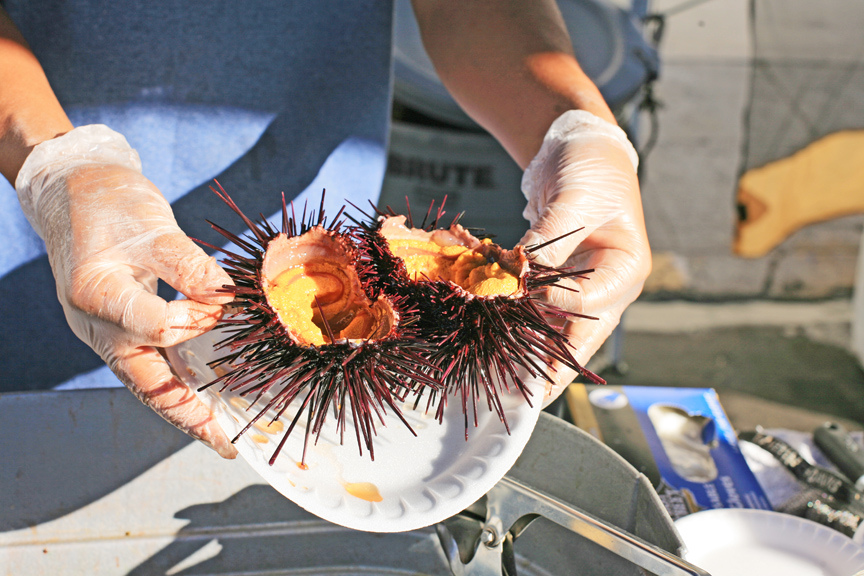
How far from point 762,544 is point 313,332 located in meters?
0.87

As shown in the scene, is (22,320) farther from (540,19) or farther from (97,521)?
(540,19)

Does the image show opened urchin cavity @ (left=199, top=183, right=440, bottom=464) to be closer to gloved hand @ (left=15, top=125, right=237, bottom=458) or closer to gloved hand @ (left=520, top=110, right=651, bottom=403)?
gloved hand @ (left=15, top=125, right=237, bottom=458)

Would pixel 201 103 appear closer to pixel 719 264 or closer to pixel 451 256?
pixel 451 256

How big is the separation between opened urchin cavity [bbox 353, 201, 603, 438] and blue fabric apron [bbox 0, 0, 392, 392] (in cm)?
65

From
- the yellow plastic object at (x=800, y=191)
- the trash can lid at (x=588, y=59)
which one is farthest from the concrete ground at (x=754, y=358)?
the trash can lid at (x=588, y=59)

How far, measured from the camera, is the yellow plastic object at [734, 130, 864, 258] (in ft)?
12.0

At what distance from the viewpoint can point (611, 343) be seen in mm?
3023

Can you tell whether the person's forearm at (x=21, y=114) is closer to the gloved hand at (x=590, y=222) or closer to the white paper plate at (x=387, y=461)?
the white paper plate at (x=387, y=461)

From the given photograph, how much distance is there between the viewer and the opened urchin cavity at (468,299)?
899 millimetres

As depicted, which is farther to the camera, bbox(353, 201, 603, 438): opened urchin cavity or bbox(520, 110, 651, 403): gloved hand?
bbox(520, 110, 651, 403): gloved hand

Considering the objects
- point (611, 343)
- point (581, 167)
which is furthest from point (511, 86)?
point (611, 343)

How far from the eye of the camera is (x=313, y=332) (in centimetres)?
89

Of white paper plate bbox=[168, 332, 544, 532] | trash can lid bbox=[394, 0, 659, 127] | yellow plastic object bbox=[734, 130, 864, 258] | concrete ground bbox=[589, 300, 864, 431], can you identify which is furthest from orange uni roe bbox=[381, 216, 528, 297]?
yellow plastic object bbox=[734, 130, 864, 258]

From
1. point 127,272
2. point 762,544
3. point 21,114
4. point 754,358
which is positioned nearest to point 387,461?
point 127,272
